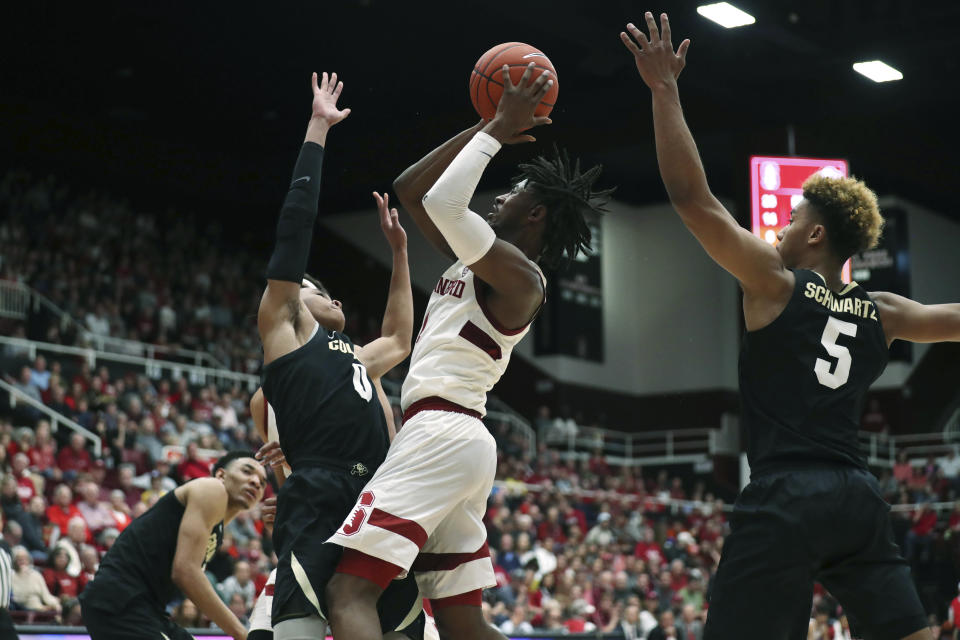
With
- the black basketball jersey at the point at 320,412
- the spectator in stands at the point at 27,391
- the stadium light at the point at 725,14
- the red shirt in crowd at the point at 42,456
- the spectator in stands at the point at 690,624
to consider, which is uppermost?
the stadium light at the point at 725,14

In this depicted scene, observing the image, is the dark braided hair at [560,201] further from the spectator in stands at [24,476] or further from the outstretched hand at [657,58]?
the spectator in stands at [24,476]

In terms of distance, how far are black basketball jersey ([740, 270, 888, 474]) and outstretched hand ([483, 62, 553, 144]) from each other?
A: 1.14m

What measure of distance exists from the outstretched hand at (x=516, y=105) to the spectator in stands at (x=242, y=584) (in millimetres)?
8910

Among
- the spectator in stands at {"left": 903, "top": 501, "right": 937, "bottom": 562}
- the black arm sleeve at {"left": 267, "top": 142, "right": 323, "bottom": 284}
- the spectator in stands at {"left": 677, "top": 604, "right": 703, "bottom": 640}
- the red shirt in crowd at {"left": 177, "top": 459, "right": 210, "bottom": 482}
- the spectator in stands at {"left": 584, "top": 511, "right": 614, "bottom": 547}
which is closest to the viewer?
the black arm sleeve at {"left": 267, "top": 142, "right": 323, "bottom": 284}

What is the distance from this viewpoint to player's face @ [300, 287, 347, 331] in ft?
17.4

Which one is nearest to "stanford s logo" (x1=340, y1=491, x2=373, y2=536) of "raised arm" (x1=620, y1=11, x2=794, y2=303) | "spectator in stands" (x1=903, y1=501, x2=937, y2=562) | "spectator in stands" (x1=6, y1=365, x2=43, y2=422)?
"raised arm" (x1=620, y1=11, x2=794, y2=303)

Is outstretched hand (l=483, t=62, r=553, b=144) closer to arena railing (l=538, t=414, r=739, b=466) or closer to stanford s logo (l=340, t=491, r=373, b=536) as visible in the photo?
stanford s logo (l=340, t=491, r=373, b=536)

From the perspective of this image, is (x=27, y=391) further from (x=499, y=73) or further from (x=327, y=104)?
(x=499, y=73)

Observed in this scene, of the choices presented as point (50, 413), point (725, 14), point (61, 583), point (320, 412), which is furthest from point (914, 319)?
point (50, 413)

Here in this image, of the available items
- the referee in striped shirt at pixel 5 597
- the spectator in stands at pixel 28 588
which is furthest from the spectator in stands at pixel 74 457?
the referee in striped shirt at pixel 5 597

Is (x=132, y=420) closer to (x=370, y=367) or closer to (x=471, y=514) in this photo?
(x=370, y=367)

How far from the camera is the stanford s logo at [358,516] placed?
14.0 ft

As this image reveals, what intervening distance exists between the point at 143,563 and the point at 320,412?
1.63 m

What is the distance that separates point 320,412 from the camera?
473 cm
